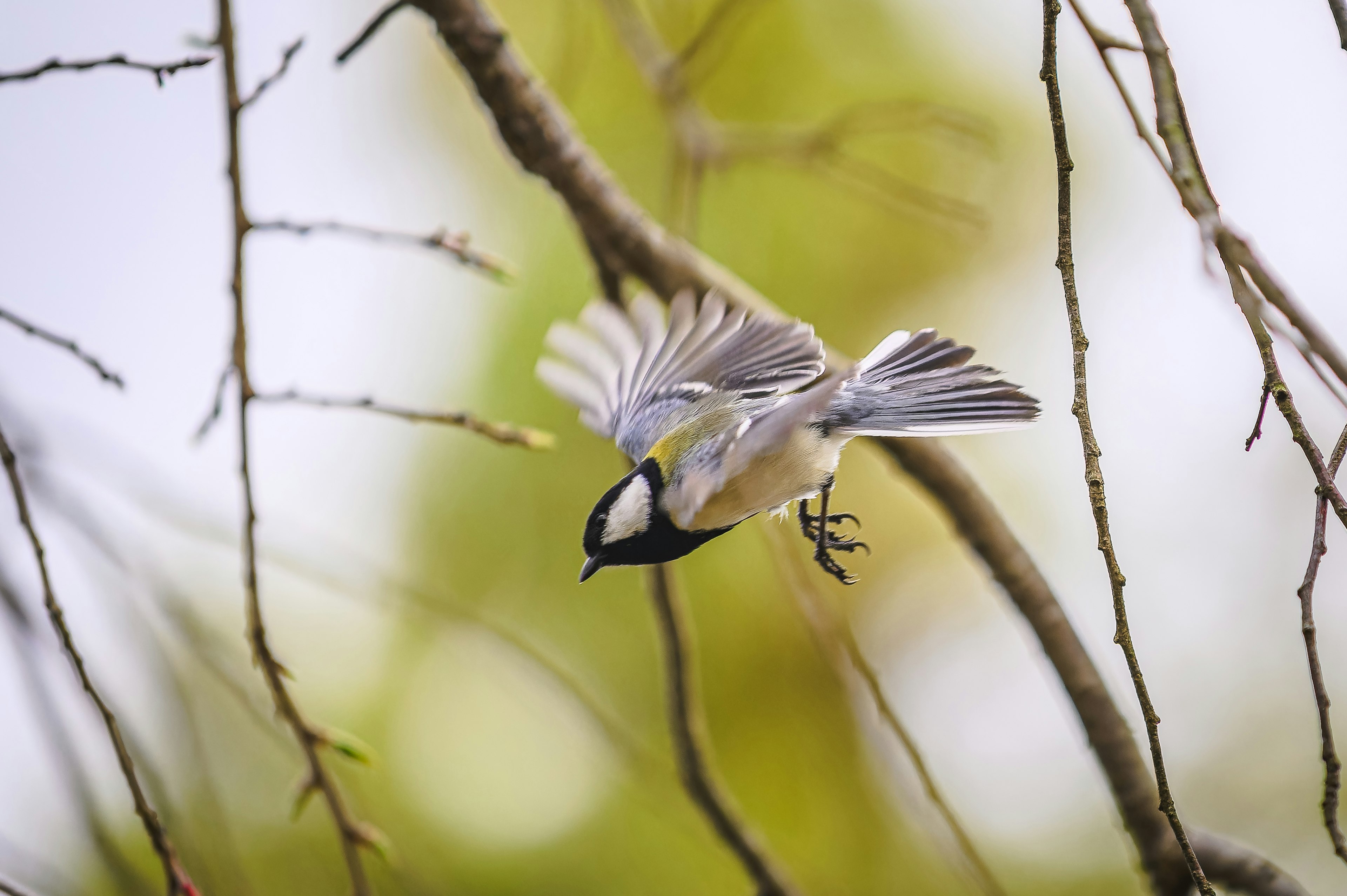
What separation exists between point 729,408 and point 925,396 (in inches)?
12.1

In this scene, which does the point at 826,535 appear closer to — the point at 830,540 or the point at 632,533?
the point at 830,540

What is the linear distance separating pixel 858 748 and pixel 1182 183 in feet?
11.1

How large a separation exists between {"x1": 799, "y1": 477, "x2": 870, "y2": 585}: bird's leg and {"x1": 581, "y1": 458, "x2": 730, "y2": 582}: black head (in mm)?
99

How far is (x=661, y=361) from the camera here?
152 centimetres

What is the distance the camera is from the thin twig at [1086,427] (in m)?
0.64

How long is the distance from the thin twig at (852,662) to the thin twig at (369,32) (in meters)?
0.80

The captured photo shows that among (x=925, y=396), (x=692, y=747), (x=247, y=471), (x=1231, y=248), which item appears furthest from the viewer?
(x=692, y=747)

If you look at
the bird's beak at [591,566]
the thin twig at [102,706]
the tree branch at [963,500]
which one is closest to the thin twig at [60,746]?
the thin twig at [102,706]

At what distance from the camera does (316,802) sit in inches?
102

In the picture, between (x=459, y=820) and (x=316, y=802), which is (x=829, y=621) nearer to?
(x=316, y=802)

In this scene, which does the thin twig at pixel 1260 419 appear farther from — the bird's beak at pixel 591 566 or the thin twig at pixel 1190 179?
the bird's beak at pixel 591 566

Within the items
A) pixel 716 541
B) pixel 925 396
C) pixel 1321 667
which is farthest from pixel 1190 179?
pixel 716 541

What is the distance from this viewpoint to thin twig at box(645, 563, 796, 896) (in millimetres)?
1587

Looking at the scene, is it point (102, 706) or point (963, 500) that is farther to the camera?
point (963, 500)
